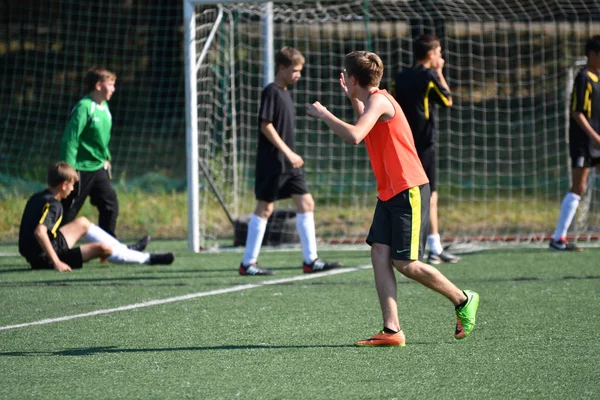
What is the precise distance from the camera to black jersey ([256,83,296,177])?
7.95m

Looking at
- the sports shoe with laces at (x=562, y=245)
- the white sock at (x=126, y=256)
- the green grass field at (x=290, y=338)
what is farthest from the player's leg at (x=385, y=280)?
the sports shoe with laces at (x=562, y=245)

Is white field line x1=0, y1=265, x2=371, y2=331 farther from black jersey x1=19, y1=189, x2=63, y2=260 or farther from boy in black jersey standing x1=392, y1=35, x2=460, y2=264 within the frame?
black jersey x1=19, y1=189, x2=63, y2=260

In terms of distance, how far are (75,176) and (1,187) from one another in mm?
5826

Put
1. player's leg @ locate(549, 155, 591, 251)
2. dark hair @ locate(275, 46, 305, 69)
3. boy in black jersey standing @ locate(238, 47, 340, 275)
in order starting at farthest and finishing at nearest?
player's leg @ locate(549, 155, 591, 251)
boy in black jersey standing @ locate(238, 47, 340, 275)
dark hair @ locate(275, 46, 305, 69)

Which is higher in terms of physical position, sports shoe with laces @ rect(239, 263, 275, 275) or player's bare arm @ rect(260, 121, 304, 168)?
player's bare arm @ rect(260, 121, 304, 168)

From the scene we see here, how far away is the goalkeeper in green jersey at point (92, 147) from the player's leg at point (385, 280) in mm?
4295

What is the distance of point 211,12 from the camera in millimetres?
11352

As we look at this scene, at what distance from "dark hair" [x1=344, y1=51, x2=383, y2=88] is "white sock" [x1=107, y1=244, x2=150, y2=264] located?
4.22m

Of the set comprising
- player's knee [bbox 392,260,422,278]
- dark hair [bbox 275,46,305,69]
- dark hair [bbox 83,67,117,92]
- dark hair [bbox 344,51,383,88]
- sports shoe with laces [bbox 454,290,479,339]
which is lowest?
sports shoe with laces [bbox 454,290,479,339]

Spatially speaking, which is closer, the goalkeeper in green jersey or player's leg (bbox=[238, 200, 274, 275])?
player's leg (bbox=[238, 200, 274, 275])

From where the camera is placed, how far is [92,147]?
8.95 m

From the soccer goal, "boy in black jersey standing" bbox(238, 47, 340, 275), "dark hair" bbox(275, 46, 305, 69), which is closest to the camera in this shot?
"dark hair" bbox(275, 46, 305, 69)

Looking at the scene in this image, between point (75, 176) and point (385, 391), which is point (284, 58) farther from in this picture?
point (385, 391)

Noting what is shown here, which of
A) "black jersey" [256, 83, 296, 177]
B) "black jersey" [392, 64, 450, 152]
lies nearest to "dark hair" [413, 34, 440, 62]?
"black jersey" [392, 64, 450, 152]
